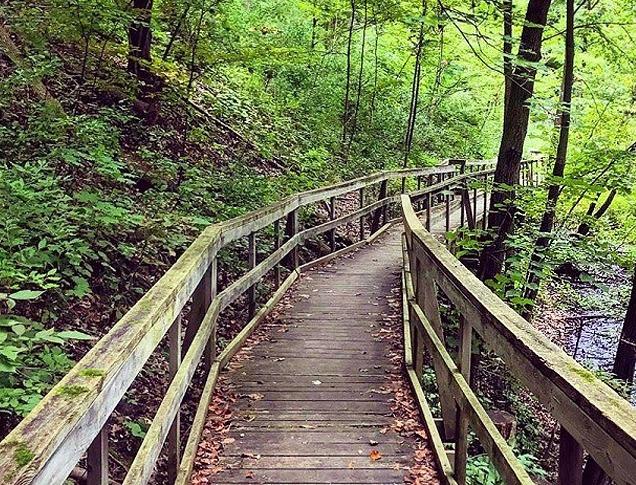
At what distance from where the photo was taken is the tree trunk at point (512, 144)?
8.34 meters

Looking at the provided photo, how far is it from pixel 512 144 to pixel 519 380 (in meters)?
7.02

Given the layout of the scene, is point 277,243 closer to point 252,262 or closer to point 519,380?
point 252,262

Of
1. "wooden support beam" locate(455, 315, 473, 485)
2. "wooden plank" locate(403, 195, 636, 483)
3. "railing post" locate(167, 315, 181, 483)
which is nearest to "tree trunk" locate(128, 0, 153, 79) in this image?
"railing post" locate(167, 315, 181, 483)

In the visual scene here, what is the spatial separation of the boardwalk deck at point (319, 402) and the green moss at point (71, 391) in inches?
80.8

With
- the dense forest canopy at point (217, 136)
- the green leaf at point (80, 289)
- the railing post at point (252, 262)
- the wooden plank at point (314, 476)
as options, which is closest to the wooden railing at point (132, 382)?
the railing post at point (252, 262)

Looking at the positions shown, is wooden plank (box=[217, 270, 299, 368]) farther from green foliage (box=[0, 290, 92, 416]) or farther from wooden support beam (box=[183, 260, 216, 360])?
green foliage (box=[0, 290, 92, 416])

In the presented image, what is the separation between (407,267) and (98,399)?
5.59 metres

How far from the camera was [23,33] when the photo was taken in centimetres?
706

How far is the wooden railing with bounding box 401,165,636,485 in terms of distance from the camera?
1.67 m

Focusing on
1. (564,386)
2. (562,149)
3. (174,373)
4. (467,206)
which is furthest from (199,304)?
(467,206)

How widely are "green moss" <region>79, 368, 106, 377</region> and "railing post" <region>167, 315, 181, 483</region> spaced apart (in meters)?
1.25

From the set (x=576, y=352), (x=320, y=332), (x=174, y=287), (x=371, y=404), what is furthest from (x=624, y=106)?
(x=174, y=287)

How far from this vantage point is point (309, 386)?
4.97 m

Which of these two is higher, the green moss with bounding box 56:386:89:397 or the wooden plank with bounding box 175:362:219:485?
the green moss with bounding box 56:386:89:397
